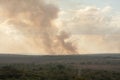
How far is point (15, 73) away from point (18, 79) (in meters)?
4.86

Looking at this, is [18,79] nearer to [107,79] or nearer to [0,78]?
[0,78]

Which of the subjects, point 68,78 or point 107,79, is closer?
point 68,78

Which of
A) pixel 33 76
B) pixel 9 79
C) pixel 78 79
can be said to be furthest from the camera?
pixel 33 76

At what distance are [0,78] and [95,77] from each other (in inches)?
496

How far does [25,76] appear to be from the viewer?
4109 cm

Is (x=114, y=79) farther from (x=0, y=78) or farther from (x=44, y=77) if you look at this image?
(x=0, y=78)

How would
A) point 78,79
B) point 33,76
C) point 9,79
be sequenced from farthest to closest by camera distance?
point 33,76 → point 9,79 → point 78,79

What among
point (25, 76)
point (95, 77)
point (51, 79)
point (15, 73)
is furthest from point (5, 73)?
point (95, 77)

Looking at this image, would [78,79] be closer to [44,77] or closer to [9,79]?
[44,77]

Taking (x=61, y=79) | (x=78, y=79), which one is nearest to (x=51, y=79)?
(x=61, y=79)

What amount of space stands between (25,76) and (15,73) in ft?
9.61

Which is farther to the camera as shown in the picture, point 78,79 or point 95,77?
point 95,77

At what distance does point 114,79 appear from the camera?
42656 millimetres

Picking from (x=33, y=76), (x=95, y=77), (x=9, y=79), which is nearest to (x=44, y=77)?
(x=33, y=76)
